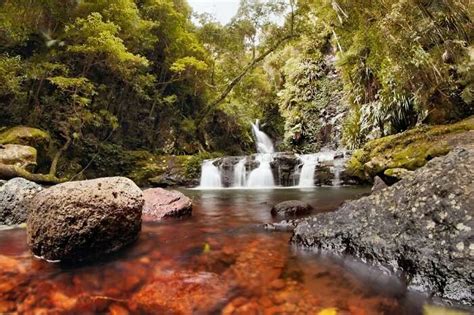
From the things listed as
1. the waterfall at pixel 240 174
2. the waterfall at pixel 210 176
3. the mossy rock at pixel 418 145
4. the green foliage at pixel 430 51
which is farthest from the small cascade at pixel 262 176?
the green foliage at pixel 430 51

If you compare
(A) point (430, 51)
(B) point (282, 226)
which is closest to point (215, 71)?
(A) point (430, 51)

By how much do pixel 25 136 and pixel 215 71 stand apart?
10.1 meters

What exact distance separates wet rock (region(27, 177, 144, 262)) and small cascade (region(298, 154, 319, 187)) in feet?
30.5

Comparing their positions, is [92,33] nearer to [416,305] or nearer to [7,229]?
[7,229]

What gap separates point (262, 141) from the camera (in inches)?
917

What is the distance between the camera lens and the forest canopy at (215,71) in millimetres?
6973

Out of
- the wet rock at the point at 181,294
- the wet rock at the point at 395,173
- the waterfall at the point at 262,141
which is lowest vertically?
A: the wet rock at the point at 181,294

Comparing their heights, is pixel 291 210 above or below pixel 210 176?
below

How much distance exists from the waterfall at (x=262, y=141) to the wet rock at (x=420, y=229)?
740 inches

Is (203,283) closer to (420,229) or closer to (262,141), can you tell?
(420,229)

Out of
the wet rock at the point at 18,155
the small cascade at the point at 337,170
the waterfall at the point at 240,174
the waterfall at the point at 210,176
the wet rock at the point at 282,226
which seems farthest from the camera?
the waterfall at the point at 210,176

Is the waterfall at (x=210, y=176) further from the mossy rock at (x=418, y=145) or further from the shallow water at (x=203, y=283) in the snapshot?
the shallow water at (x=203, y=283)

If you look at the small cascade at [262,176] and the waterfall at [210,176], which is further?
the waterfall at [210,176]

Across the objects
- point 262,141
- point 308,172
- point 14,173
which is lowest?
point 14,173
